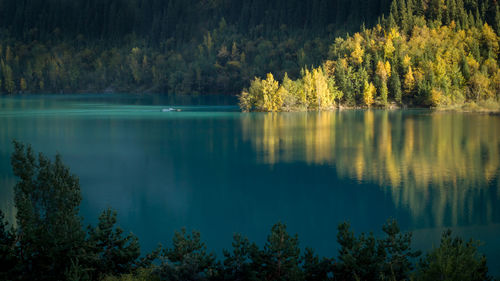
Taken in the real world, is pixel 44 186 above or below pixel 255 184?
above

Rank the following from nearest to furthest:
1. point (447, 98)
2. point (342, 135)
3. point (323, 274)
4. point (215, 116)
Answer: point (323, 274)
point (342, 135)
point (215, 116)
point (447, 98)

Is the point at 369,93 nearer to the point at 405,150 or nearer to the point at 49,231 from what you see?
the point at 405,150

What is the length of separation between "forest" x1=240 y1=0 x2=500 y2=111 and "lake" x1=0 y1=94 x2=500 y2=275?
25.1m

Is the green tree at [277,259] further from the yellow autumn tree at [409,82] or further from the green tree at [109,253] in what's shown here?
the yellow autumn tree at [409,82]

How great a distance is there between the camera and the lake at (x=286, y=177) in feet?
85.3

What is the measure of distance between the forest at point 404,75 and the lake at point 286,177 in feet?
82.5

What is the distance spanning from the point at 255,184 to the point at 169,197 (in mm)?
6175

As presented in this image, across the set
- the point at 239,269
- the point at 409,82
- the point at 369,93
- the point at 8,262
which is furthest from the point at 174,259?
the point at 409,82

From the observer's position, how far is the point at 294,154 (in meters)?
46.4

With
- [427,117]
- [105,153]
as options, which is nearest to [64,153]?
[105,153]

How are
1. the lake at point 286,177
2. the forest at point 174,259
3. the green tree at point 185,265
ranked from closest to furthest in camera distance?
the green tree at point 185,265 → the forest at point 174,259 → the lake at point 286,177

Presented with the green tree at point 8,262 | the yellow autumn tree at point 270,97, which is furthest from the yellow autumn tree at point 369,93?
the green tree at point 8,262

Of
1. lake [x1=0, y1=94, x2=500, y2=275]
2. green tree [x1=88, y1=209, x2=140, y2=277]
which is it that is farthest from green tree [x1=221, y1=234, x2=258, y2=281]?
lake [x1=0, y1=94, x2=500, y2=275]

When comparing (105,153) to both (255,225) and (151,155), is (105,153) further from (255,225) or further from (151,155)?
(255,225)
